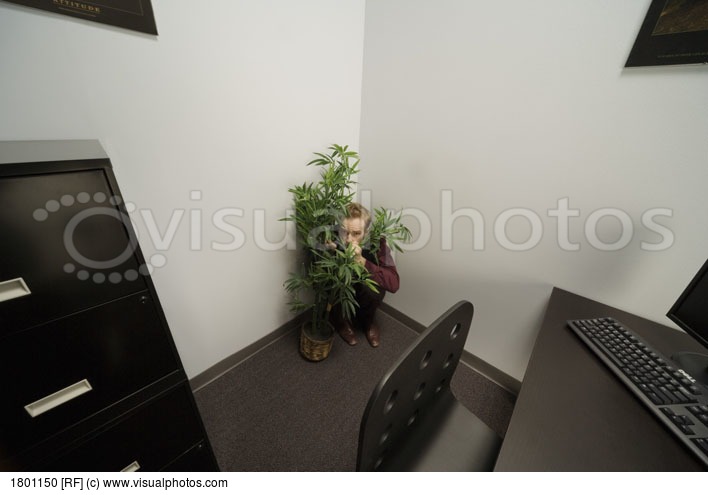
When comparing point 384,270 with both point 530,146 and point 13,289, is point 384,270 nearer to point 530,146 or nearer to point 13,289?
point 530,146

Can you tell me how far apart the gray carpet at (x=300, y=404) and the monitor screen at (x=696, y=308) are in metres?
0.89

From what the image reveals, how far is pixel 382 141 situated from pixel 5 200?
152 cm

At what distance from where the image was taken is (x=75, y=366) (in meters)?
0.65

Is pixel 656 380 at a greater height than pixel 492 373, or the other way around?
pixel 656 380

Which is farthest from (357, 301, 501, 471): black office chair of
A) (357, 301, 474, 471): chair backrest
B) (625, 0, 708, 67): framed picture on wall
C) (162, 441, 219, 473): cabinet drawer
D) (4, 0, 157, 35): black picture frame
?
(4, 0, 157, 35): black picture frame

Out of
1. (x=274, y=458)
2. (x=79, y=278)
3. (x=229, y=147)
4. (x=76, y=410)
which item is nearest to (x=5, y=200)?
(x=79, y=278)

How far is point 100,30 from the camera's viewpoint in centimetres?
81

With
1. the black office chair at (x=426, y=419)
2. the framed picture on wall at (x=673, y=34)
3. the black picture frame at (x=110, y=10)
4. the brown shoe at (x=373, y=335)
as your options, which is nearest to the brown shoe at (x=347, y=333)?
the brown shoe at (x=373, y=335)

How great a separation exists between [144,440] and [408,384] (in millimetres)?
830

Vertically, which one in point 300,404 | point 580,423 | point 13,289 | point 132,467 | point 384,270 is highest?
point 13,289

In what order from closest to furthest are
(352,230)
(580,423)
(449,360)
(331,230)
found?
(580,423) → (449,360) → (331,230) → (352,230)

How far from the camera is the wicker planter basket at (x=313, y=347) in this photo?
160cm

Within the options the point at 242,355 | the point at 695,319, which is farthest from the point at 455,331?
the point at 242,355

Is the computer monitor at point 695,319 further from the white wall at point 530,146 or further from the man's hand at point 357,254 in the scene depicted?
the man's hand at point 357,254
